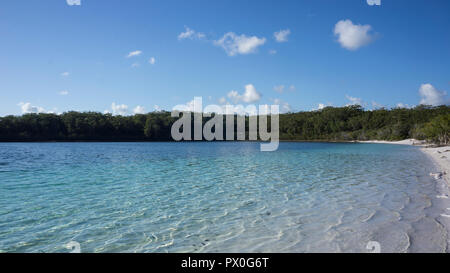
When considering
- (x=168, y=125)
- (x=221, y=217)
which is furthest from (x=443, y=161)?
(x=168, y=125)

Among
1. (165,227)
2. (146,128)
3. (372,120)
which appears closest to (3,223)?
(165,227)

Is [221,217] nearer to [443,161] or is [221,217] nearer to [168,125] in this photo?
[443,161]

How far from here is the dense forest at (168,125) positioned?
306ft

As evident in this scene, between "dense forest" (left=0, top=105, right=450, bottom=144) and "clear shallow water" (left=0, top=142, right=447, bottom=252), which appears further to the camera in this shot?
"dense forest" (left=0, top=105, right=450, bottom=144)

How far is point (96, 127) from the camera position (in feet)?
348

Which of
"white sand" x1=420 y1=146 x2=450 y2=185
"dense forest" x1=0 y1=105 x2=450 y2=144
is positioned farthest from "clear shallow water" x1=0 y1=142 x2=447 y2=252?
"dense forest" x1=0 y1=105 x2=450 y2=144

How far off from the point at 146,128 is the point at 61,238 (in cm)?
10829

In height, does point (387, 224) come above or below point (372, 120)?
below

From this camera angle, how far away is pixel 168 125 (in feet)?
372

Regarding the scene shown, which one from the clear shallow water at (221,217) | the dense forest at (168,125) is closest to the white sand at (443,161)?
the clear shallow water at (221,217)

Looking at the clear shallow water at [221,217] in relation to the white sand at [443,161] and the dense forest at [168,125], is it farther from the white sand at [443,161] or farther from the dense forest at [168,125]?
the dense forest at [168,125]

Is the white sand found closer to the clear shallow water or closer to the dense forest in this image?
the clear shallow water

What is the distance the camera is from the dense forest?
93375mm
